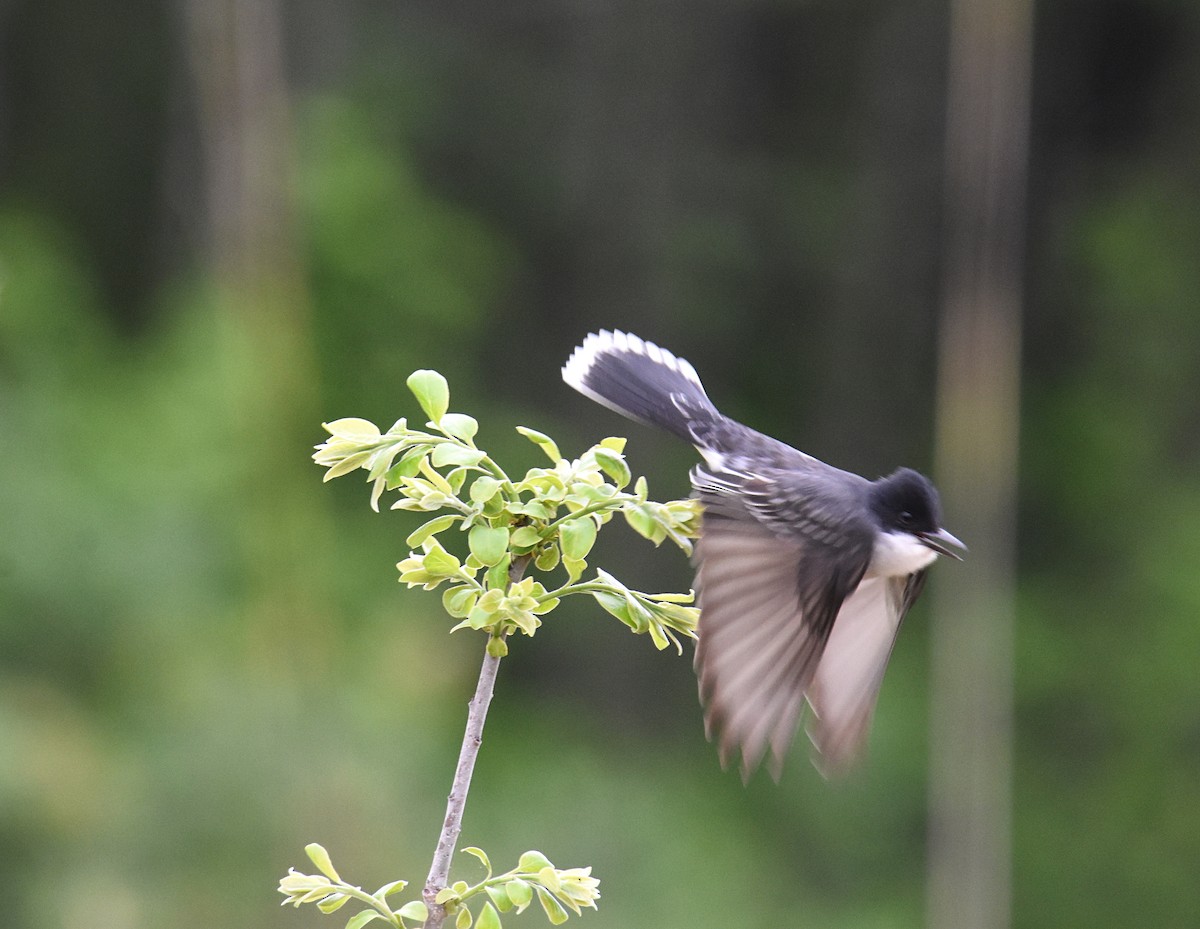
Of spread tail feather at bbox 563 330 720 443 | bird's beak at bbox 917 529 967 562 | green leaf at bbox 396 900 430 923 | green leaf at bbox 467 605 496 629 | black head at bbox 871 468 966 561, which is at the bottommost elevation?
green leaf at bbox 396 900 430 923

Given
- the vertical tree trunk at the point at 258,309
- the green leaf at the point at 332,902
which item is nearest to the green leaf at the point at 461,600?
the green leaf at the point at 332,902

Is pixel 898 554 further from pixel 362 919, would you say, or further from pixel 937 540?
pixel 362 919

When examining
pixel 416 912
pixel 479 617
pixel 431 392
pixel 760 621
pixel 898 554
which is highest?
pixel 898 554

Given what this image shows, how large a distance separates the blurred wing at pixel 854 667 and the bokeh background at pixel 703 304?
492 centimetres

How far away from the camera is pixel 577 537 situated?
3.53 ft

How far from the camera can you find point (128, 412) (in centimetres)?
685

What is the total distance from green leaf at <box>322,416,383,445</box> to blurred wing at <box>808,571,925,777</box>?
84 cm

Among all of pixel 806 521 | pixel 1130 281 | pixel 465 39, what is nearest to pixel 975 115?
pixel 1130 281

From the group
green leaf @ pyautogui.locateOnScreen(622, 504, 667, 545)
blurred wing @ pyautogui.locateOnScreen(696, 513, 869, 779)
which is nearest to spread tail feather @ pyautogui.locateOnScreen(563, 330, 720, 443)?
blurred wing @ pyautogui.locateOnScreen(696, 513, 869, 779)

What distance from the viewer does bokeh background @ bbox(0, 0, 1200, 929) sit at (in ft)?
25.6

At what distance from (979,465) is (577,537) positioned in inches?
230

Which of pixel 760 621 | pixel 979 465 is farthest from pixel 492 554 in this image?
pixel 979 465

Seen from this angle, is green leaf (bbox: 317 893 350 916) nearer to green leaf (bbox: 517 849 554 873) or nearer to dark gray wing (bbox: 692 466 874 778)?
green leaf (bbox: 517 849 554 873)

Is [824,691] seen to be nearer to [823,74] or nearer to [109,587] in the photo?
[109,587]
